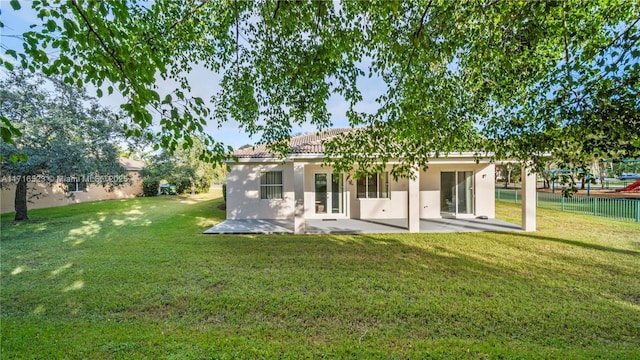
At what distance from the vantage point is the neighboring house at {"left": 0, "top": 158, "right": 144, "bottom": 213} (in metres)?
15.9

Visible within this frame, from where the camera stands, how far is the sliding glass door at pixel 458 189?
42.7 feet

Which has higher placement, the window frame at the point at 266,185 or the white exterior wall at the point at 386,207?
the window frame at the point at 266,185

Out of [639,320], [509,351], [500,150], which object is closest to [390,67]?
[500,150]

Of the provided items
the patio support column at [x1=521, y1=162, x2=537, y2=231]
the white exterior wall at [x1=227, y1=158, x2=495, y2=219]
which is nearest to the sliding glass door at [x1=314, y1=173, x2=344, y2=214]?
the white exterior wall at [x1=227, y1=158, x2=495, y2=219]

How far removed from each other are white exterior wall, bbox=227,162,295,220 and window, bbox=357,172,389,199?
11.3 feet

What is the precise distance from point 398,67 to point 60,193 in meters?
25.0

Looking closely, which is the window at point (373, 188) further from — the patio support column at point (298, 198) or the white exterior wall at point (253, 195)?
the patio support column at point (298, 198)

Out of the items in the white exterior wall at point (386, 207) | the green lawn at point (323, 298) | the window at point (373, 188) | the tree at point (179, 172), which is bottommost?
the green lawn at point (323, 298)

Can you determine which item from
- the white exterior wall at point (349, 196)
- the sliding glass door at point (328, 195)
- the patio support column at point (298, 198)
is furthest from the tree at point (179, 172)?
the patio support column at point (298, 198)

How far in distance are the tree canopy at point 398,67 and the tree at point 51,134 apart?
11.1m

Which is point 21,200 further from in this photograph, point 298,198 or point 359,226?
point 359,226

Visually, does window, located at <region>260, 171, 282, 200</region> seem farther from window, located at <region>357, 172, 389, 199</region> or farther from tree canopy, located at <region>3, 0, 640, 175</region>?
tree canopy, located at <region>3, 0, 640, 175</region>

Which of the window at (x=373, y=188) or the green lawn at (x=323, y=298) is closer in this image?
the green lawn at (x=323, y=298)

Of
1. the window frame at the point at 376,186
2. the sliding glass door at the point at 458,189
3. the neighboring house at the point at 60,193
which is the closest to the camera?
the window frame at the point at 376,186
